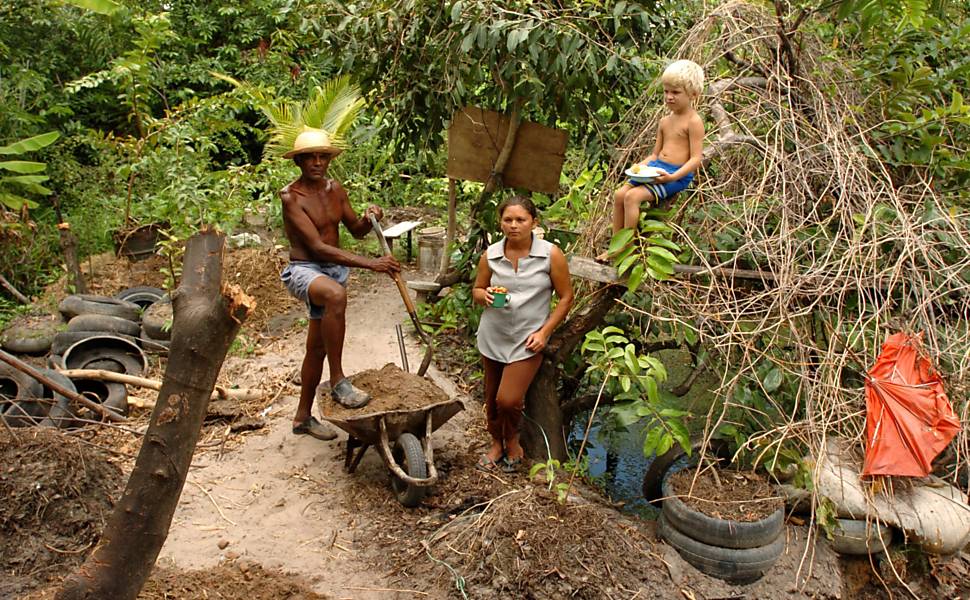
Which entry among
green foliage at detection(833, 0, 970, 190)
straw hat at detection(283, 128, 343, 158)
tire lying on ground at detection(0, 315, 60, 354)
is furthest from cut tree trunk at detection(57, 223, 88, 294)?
green foliage at detection(833, 0, 970, 190)

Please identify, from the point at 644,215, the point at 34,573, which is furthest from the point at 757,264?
the point at 34,573

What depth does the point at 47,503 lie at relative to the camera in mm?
3762

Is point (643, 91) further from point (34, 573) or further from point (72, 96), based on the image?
point (72, 96)

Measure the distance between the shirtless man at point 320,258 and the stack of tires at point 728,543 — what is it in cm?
203

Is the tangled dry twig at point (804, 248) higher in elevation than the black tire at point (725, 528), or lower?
higher

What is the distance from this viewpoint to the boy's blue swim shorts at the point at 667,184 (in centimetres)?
421

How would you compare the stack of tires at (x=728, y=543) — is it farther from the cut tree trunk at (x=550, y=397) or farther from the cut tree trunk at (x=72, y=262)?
the cut tree trunk at (x=72, y=262)

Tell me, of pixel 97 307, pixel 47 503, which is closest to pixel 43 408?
pixel 97 307

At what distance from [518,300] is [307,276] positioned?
132 centimetres

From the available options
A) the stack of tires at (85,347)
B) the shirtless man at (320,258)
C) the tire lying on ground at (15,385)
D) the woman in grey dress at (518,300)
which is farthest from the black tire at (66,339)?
the woman in grey dress at (518,300)

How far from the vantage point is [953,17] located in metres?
5.28

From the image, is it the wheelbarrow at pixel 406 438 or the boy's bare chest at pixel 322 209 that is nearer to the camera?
the wheelbarrow at pixel 406 438

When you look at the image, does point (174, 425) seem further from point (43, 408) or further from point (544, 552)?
point (43, 408)

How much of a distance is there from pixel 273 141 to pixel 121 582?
7076mm
